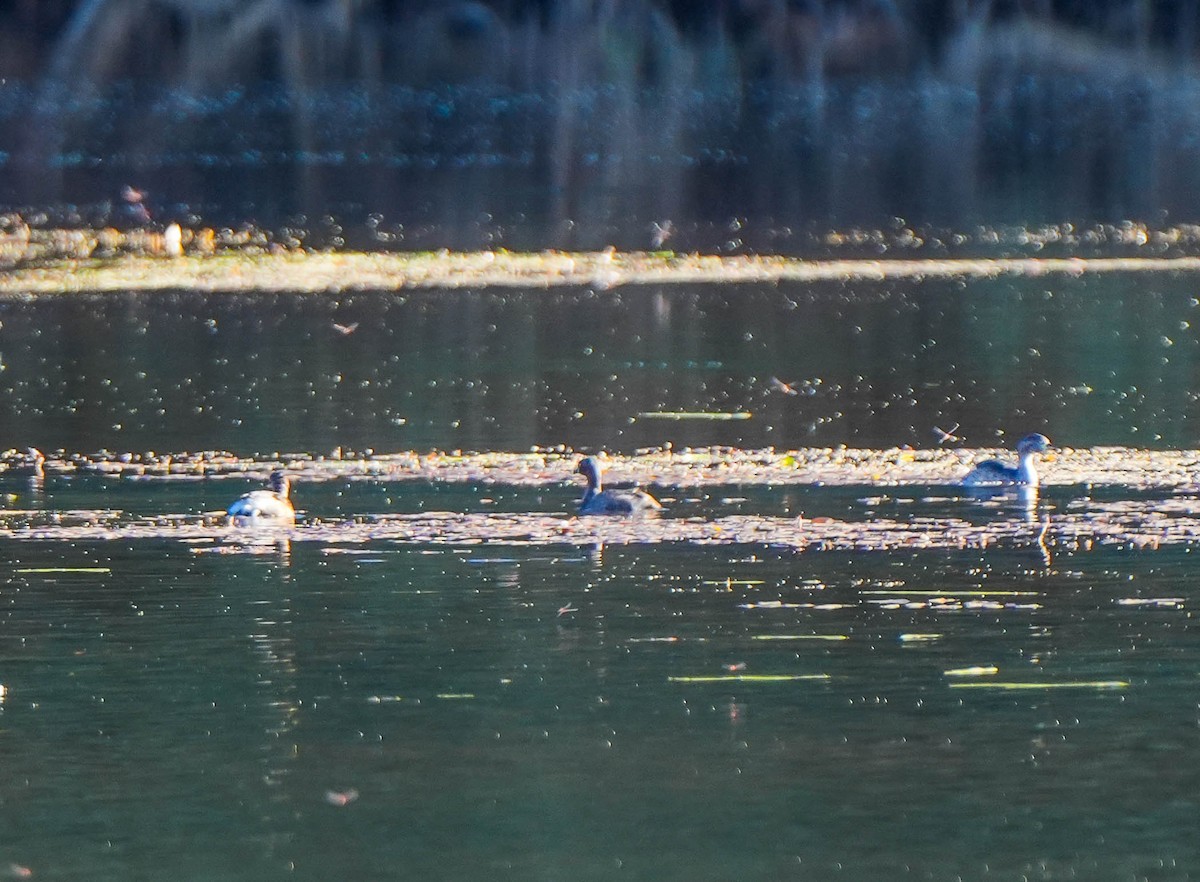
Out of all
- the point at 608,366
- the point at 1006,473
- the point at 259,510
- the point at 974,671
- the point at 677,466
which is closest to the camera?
the point at 974,671

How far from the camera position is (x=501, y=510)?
1383cm

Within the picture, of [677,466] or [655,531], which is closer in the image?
[655,531]

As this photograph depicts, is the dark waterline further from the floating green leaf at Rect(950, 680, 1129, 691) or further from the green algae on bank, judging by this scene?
the floating green leaf at Rect(950, 680, 1129, 691)

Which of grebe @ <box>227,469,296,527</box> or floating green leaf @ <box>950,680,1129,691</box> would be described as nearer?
floating green leaf @ <box>950,680,1129,691</box>

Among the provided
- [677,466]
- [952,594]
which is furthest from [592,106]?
[952,594]

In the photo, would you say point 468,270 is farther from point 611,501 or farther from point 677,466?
point 611,501

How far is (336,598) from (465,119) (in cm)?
4437

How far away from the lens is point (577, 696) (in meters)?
9.59

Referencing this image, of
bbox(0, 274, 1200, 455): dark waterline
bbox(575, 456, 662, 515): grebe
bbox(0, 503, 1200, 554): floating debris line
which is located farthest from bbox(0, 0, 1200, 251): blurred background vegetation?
bbox(0, 503, 1200, 554): floating debris line

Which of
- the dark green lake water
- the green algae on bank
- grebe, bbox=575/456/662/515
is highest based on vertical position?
the green algae on bank

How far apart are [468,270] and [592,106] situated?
1059 inches

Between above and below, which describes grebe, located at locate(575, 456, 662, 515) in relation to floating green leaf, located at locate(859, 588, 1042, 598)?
above

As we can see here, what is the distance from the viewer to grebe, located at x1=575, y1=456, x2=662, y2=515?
44.0 feet

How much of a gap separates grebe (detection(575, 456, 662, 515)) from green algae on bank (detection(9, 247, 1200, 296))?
1353cm
